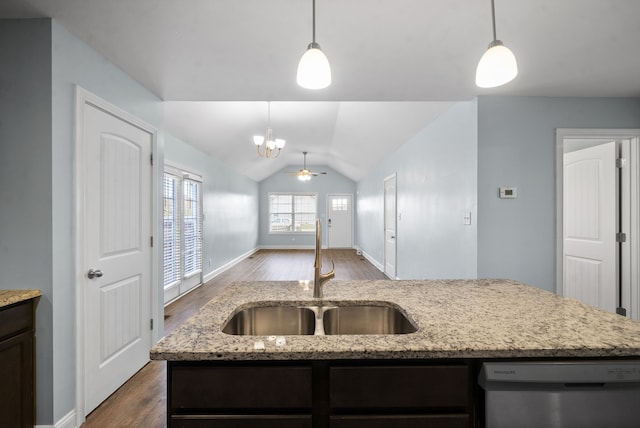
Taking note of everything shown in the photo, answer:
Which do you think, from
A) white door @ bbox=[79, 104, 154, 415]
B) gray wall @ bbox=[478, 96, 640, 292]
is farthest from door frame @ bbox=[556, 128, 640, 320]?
white door @ bbox=[79, 104, 154, 415]

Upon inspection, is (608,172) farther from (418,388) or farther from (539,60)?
(418,388)

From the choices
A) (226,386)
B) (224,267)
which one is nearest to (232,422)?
(226,386)

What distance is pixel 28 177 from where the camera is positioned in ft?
5.79

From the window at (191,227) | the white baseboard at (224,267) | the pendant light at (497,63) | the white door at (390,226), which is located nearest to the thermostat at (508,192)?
the pendant light at (497,63)

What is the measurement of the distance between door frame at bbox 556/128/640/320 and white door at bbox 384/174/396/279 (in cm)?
306

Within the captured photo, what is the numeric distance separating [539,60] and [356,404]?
255 cm

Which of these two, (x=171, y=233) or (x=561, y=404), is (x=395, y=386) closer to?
(x=561, y=404)

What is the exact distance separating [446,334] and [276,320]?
77 centimetres

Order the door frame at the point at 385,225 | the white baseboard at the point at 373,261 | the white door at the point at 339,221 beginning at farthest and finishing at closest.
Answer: the white door at the point at 339,221
the white baseboard at the point at 373,261
the door frame at the point at 385,225

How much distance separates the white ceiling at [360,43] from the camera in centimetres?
171

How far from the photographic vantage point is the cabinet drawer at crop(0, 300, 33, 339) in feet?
5.16

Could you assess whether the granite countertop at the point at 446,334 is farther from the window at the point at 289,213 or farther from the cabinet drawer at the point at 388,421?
the window at the point at 289,213

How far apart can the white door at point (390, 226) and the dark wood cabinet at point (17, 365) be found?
5.01 m

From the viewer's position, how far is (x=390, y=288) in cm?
174
